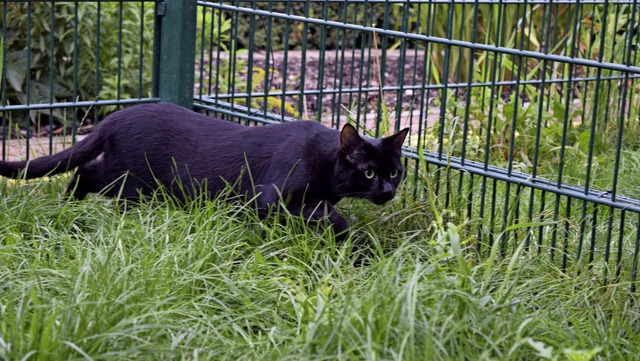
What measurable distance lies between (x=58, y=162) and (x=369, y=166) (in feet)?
4.40

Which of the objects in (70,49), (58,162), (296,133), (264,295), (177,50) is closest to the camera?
(264,295)

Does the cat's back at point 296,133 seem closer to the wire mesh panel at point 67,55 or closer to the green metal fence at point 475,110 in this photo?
the green metal fence at point 475,110

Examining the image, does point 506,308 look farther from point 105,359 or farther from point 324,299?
point 105,359

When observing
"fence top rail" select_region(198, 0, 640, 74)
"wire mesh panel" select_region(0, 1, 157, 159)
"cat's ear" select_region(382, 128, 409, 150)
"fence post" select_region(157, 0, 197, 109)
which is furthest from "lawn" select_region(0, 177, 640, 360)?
"wire mesh panel" select_region(0, 1, 157, 159)

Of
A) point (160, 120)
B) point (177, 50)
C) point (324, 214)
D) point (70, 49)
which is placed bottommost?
point (324, 214)

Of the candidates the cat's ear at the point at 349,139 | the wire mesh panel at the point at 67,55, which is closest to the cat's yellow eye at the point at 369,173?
the cat's ear at the point at 349,139

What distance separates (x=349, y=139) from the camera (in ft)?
12.5

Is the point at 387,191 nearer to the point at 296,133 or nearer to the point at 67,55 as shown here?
the point at 296,133

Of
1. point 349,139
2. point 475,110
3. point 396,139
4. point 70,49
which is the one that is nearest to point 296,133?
point 349,139

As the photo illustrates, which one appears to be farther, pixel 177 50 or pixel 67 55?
pixel 67 55

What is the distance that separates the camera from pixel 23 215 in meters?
3.90

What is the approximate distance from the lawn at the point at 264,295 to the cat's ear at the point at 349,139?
0.33 meters

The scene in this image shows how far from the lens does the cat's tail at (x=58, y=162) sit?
4223 mm

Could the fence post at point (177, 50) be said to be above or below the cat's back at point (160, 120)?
above
